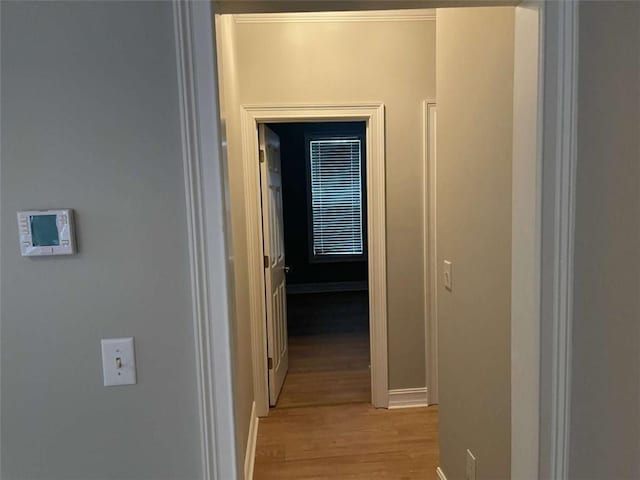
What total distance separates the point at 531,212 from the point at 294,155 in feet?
17.9

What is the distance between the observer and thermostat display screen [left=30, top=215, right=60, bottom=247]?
39.4 inches

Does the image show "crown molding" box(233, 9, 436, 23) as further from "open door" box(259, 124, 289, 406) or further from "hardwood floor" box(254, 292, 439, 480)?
"hardwood floor" box(254, 292, 439, 480)

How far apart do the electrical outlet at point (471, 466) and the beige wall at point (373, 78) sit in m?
1.32

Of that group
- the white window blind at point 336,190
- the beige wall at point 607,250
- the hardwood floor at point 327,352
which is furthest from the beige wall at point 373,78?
the white window blind at point 336,190

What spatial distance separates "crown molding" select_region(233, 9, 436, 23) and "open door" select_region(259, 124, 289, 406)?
673mm

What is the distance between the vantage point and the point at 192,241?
1038 mm

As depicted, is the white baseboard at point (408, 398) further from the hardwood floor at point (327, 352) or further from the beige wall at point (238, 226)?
the beige wall at point (238, 226)

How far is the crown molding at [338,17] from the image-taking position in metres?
2.69

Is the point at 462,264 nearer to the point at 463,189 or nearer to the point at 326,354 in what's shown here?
the point at 463,189

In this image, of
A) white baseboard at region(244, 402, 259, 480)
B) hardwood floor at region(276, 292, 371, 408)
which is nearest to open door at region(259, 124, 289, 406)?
hardwood floor at region(276, 292, 371, 408)

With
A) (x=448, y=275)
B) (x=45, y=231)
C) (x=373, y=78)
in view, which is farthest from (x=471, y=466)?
(x=373, y=78)

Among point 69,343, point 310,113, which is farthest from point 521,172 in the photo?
point 310,113

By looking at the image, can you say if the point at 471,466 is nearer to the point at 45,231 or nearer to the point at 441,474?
the point at 441,474

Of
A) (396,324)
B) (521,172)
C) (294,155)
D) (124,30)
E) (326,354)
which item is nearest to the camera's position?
(124,30)
